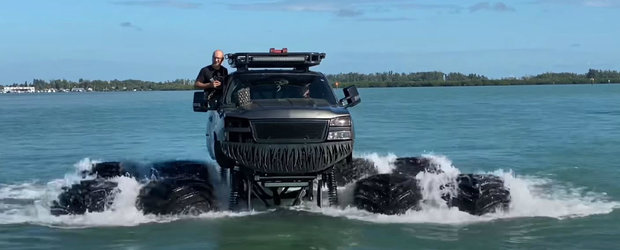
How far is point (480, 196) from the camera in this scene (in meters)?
10.9

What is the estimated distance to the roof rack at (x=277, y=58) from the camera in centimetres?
1159

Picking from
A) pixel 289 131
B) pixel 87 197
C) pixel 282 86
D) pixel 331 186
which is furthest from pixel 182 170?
pixel 289 131

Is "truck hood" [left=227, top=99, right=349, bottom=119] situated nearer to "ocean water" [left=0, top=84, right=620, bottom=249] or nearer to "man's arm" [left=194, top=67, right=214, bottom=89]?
"ocean water" [left=0, top=84, right=620, bottom=249]

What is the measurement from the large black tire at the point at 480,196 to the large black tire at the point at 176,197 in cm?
315

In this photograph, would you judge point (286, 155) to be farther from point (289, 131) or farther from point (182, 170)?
point (182, 170)

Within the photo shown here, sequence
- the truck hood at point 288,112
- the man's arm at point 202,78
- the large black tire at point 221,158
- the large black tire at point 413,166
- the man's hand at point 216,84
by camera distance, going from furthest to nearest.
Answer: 1. the large black tire at point 413,166
2. the man's arm at point 202,78
3. the man's hand at point 216,84
4. the large black tire at point 221,158
5. the truck hood at point 288,112

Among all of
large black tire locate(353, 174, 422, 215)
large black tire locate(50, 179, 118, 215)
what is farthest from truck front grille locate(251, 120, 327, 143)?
large black tire locate(50, 179, 118, 215)

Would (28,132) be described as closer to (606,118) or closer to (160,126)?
(160,126)

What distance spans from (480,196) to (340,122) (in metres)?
2.24

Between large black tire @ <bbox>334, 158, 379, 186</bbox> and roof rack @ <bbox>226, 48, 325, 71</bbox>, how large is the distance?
2184 millimetres

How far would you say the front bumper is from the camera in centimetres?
996

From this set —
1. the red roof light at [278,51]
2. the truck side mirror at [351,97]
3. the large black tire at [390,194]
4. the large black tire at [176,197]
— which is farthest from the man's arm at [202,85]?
the large black tire at [390,194]

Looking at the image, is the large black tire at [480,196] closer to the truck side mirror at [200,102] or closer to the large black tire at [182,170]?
the large black tire at [182,170]

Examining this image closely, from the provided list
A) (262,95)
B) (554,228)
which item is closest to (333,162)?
(262,95)
